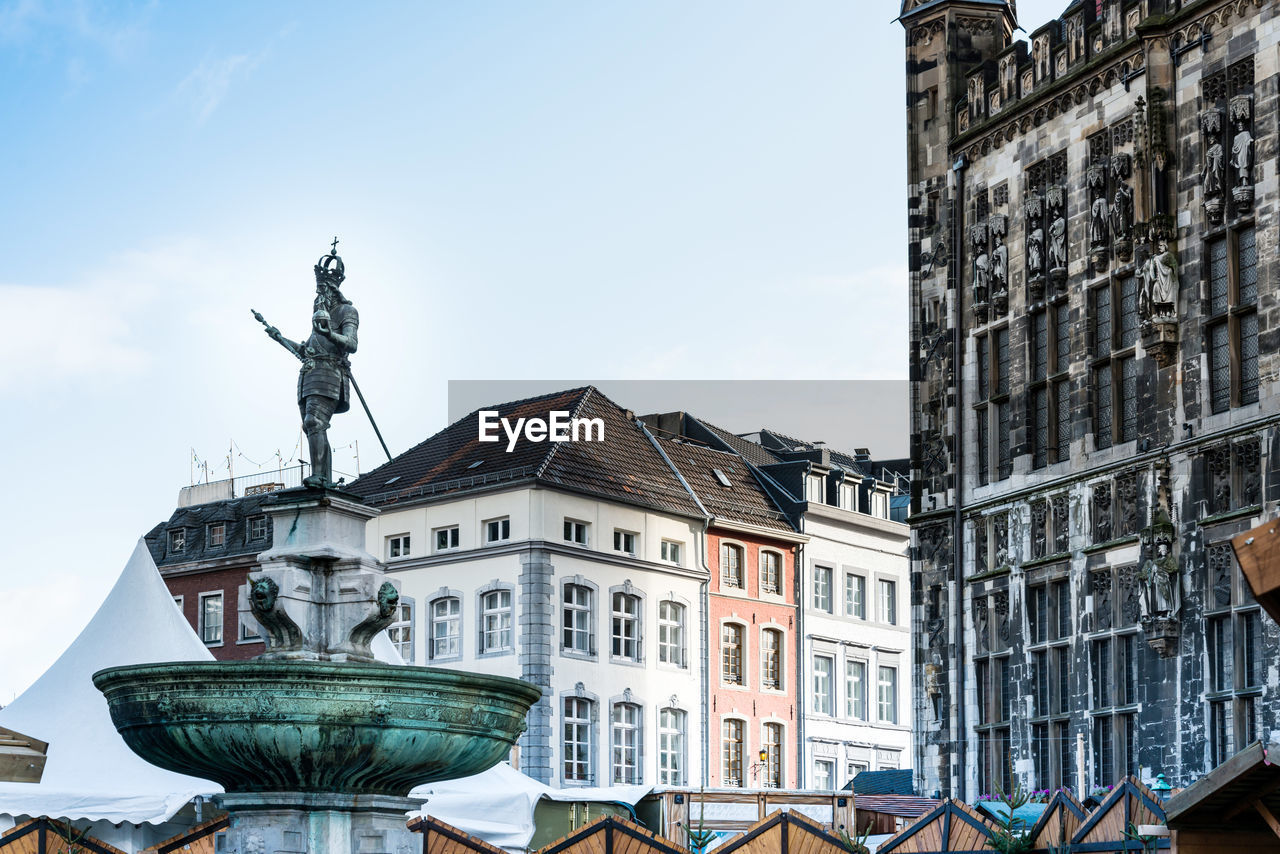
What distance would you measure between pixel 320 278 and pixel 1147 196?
50.9 feet

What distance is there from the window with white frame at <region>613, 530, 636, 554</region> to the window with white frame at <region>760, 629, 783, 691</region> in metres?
→ 4.78

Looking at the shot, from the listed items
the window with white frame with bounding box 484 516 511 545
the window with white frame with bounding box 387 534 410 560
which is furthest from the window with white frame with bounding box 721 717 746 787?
the window with white frame with bounding box 387 534 410 560

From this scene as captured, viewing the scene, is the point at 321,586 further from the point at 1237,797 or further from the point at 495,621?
the point at 495,621

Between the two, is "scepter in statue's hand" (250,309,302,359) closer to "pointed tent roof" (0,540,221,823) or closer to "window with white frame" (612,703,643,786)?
"pointed tent roof" (0,540,221,823)

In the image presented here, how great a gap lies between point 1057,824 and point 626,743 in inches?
1309

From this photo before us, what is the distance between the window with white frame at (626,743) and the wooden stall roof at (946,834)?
31306 millimetres

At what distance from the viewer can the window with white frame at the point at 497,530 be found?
48.6 m

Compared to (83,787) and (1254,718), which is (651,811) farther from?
(83,787)

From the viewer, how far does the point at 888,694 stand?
5619 centimetres

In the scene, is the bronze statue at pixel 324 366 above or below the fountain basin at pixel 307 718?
above

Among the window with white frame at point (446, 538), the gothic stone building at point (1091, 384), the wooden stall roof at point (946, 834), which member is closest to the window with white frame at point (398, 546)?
the window with white frame at point (446, 538)

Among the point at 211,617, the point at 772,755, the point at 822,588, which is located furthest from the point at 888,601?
the point at 211,617

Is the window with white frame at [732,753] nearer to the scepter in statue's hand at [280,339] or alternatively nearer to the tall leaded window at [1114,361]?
the tall leaded window at [1114,361]

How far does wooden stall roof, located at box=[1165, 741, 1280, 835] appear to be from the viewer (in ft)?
37.5
